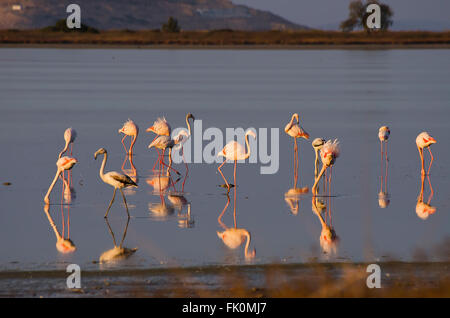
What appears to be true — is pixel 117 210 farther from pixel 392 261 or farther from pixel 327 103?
pixel 327 103

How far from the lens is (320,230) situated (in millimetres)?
9992

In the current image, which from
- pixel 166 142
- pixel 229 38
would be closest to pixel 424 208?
pixel 166 142

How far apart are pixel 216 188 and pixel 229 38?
80.9 meters

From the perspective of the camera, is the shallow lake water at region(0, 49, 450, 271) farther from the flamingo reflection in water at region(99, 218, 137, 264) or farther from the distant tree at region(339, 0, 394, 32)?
the distant tree at region(339, 0, 394, 32)

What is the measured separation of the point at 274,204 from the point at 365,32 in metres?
93.7

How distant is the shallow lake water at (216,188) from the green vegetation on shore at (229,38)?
2238 inches

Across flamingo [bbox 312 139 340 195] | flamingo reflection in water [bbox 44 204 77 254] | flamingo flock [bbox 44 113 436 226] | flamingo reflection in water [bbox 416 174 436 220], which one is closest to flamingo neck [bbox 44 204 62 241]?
flamingo reflection in water [bbox 44 204 77 254]

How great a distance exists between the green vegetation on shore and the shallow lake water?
187ft

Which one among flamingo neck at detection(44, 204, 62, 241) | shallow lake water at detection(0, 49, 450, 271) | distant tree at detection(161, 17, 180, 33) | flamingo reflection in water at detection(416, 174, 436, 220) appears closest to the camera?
shallow lake water at detection(0, 49, 450, 271)

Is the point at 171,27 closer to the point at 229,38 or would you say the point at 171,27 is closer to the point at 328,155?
the point at 229,38

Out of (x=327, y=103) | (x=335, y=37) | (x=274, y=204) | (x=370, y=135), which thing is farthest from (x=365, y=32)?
(x=274, y=204)

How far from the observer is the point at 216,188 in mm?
12656

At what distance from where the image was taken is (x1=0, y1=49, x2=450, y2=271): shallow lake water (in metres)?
9.08

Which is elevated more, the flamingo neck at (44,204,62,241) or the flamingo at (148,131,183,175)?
the flamingo at (148,131,183,175)
